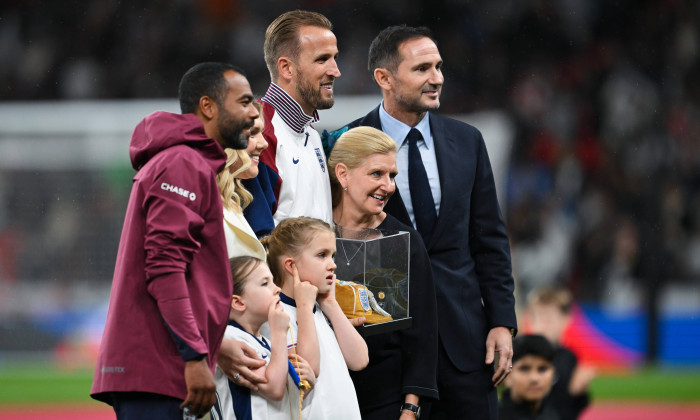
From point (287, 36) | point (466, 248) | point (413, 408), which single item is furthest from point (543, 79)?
point (413, 408)

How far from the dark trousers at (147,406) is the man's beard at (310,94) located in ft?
5.23

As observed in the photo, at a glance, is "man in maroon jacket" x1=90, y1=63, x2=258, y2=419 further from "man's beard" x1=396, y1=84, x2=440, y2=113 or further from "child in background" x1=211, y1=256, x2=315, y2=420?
"man's beard" x1=396, y1=84, x2=440, y2=113

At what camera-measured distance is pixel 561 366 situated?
19.8ft

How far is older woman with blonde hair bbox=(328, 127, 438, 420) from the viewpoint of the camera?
3.96 m

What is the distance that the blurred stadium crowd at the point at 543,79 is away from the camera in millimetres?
13648

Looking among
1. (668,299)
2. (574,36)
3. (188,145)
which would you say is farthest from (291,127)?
(574,36)

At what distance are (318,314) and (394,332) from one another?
46 cm

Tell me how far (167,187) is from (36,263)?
9291 millimetres

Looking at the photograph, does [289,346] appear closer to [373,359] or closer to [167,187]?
[373,359]

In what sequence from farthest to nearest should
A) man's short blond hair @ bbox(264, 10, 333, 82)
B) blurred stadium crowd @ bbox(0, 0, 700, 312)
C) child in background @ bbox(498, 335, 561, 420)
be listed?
blurred stadium crowd @ bbox(0, 0, 700, 312)
child in background @ bbox(498, 335, 561, 420)
man's short blond hair @ bbox(264, 10, 333, 82)

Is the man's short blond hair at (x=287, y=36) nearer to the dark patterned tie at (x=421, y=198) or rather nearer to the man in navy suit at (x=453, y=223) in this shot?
the man in navy suit at (x=453, y=223)

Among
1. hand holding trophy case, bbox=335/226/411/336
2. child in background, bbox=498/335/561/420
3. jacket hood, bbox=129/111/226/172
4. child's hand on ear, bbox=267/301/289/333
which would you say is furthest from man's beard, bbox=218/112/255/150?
child in background, bbox=498/335/561/420

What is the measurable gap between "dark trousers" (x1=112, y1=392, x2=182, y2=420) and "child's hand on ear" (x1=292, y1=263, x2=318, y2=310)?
70cm

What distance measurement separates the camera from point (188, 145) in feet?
10.2
